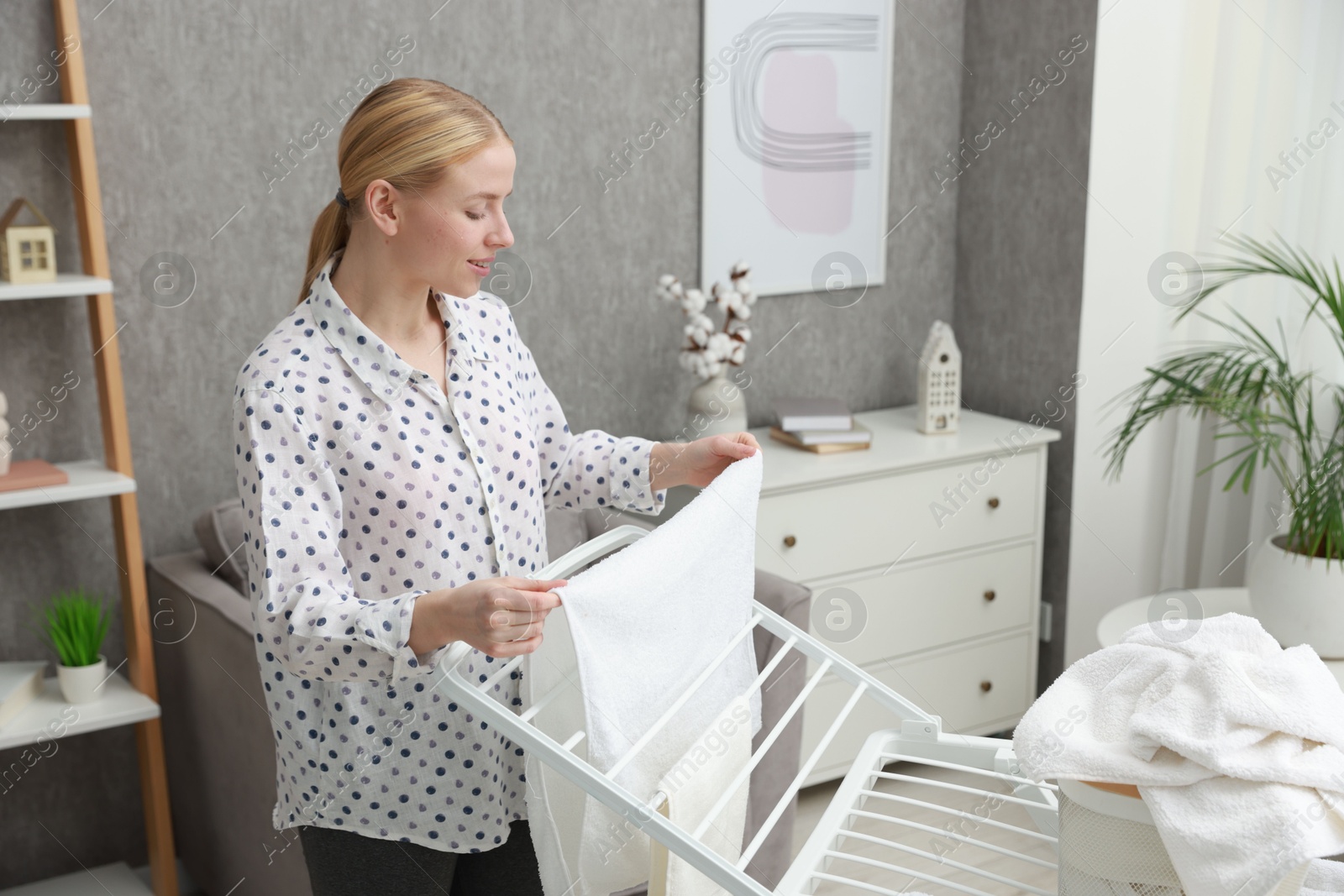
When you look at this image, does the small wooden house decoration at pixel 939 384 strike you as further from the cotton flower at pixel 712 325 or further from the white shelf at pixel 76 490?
the white shelf at pixel 76 490

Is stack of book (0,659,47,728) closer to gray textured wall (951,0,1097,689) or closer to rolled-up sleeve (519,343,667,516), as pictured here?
rolled-up sleeve (519,343,667,516)

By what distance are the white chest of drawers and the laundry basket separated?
143 cm

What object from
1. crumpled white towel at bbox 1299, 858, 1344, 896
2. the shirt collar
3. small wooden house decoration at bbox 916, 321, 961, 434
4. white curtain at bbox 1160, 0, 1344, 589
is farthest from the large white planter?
the shirt collar

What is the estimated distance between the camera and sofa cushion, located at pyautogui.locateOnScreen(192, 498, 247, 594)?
220 centimetres

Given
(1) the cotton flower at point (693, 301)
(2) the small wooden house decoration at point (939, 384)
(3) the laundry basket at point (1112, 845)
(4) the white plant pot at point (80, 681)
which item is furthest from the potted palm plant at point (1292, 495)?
(4) the white plant pot at point (80, 681)

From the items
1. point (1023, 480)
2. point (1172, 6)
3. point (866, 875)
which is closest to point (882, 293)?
point (1023, 480)

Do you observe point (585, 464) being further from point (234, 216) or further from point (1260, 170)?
point (1260, 170)

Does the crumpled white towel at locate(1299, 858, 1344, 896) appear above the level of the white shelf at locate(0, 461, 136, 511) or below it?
below

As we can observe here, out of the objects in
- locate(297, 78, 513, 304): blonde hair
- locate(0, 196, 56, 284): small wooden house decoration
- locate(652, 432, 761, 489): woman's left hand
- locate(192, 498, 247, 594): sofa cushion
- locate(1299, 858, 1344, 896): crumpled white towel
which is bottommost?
locate(1299, 858, 1344, 896): crumpled white towel

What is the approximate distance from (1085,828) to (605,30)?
206cm

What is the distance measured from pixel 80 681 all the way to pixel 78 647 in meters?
0.06

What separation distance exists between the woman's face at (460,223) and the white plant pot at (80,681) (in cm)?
126

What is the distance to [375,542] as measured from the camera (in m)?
1.31

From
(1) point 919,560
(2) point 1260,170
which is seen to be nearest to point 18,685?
(1) point 919,560
